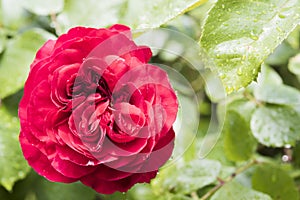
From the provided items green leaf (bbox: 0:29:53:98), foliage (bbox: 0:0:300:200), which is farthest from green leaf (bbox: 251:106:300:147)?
green leaf (bbox: 0:29:53:98)

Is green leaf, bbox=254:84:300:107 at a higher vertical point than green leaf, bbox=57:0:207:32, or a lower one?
lower

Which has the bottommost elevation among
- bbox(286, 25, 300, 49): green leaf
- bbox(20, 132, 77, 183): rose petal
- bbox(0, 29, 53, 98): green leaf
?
bbox(0, 29, 53, 98): green leaf

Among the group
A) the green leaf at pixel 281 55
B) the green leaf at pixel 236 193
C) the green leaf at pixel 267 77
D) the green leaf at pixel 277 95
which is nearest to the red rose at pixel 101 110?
the green leaf at pixel 236 193

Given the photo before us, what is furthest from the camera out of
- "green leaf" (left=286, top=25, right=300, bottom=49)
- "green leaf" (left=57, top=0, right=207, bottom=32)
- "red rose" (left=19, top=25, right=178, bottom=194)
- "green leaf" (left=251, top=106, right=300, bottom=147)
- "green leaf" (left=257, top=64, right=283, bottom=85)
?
"green leaf" (left=286, top=25, right=300, bottom=49)

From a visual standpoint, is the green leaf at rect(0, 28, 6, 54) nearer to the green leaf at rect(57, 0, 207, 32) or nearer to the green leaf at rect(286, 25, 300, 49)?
the green leaf at rect(57, 0, 207, 32)

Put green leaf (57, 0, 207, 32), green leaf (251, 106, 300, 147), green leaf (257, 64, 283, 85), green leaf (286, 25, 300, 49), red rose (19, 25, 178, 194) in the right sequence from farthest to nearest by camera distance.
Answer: green leaf (286, 25, 300, 49), green leaf (257, 64, 283, 85), green leaf (251, 106, 300, 147), green leaf (57, 0, 207, 32), red rose (19, 25, 178, 194)
